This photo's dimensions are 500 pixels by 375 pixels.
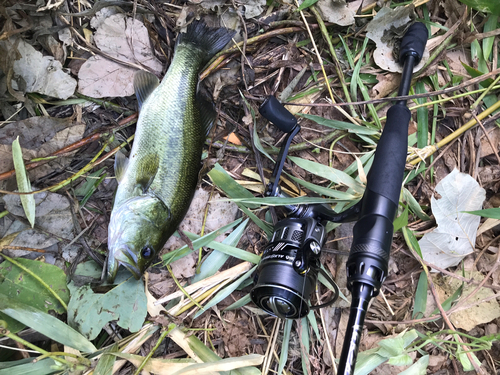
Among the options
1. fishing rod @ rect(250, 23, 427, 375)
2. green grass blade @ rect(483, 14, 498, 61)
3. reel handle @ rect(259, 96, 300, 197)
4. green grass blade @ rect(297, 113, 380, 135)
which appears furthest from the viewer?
green grass blade @ rect(483, 14, 498, 61)

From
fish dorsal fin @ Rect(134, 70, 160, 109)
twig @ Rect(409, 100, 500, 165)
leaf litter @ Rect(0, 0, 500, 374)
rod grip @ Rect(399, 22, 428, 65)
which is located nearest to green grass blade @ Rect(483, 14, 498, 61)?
leaf litter @ Rect(0, 0, 500, 374)

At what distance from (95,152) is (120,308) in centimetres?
113

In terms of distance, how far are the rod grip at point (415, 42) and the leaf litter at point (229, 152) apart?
0.18 meters

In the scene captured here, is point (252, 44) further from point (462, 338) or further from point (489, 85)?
point (462, 338)

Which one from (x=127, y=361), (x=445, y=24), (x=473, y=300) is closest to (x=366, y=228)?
(x=473, y=300)

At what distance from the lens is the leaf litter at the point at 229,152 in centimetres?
245

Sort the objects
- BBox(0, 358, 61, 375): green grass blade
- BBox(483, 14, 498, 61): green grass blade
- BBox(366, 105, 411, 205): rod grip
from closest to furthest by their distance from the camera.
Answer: BBox(366, 105, 411, 205): rod grip < BBox(0, 358, 61, 375): green grass blade < BBox(483, 14, 498, 61): green grass blade

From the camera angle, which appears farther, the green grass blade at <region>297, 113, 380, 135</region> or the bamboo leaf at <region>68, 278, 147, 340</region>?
the green grass blade at <region>297, 113, 380, 135</region>

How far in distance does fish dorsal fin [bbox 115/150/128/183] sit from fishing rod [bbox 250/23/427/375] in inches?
40.1

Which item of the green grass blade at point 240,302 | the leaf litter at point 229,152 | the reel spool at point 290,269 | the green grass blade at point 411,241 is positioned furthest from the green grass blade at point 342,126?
the green grass blade at point 240,302

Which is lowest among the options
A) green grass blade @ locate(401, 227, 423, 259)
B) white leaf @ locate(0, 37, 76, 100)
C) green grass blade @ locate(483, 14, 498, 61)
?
white leaf @ locate(0, 37, 76, 100)

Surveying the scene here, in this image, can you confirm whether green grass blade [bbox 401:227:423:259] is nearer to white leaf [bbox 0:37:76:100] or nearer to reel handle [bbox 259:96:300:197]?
reel handle [bbox 259:96:300:197]

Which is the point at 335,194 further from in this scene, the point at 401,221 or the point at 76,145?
the point at 76,145

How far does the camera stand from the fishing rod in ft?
5.75
